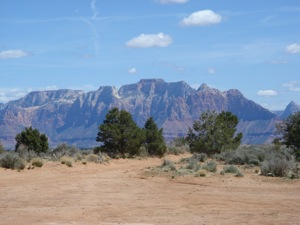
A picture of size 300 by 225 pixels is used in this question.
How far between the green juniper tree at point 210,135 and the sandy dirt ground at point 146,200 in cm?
1619

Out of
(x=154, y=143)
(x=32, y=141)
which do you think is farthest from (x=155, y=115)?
(x=32, y=141)

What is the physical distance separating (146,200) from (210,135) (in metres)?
25.8

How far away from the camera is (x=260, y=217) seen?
13.5m

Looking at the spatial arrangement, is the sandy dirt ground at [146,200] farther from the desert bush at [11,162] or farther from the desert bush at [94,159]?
the desert bush at [94,159]

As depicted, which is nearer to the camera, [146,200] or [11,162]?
[146,200]

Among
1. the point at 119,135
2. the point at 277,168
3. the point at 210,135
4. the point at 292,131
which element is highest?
the point at 292,131

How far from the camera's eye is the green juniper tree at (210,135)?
4238cm

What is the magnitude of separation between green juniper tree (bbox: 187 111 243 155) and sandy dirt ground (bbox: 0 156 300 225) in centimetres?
1619

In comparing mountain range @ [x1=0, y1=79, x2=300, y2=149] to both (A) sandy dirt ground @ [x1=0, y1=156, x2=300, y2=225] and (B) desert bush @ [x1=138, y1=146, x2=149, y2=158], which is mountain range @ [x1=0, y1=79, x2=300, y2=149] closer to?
(B) desert bush @ [x1=138, y1=146, x2=149, y2=158]

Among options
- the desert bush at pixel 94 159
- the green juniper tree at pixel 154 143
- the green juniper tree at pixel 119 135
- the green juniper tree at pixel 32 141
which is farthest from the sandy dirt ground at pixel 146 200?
the green juniper tree at pixel 154 143

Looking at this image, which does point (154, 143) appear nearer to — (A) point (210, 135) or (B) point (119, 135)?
(B) point (119, 135)

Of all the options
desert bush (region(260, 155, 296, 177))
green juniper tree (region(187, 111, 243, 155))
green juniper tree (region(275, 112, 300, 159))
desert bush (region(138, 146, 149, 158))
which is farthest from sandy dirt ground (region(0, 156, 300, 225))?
desert bush (region(138, 146, 149, 158))

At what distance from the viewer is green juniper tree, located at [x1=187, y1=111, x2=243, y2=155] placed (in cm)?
4238

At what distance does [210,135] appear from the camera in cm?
4241
